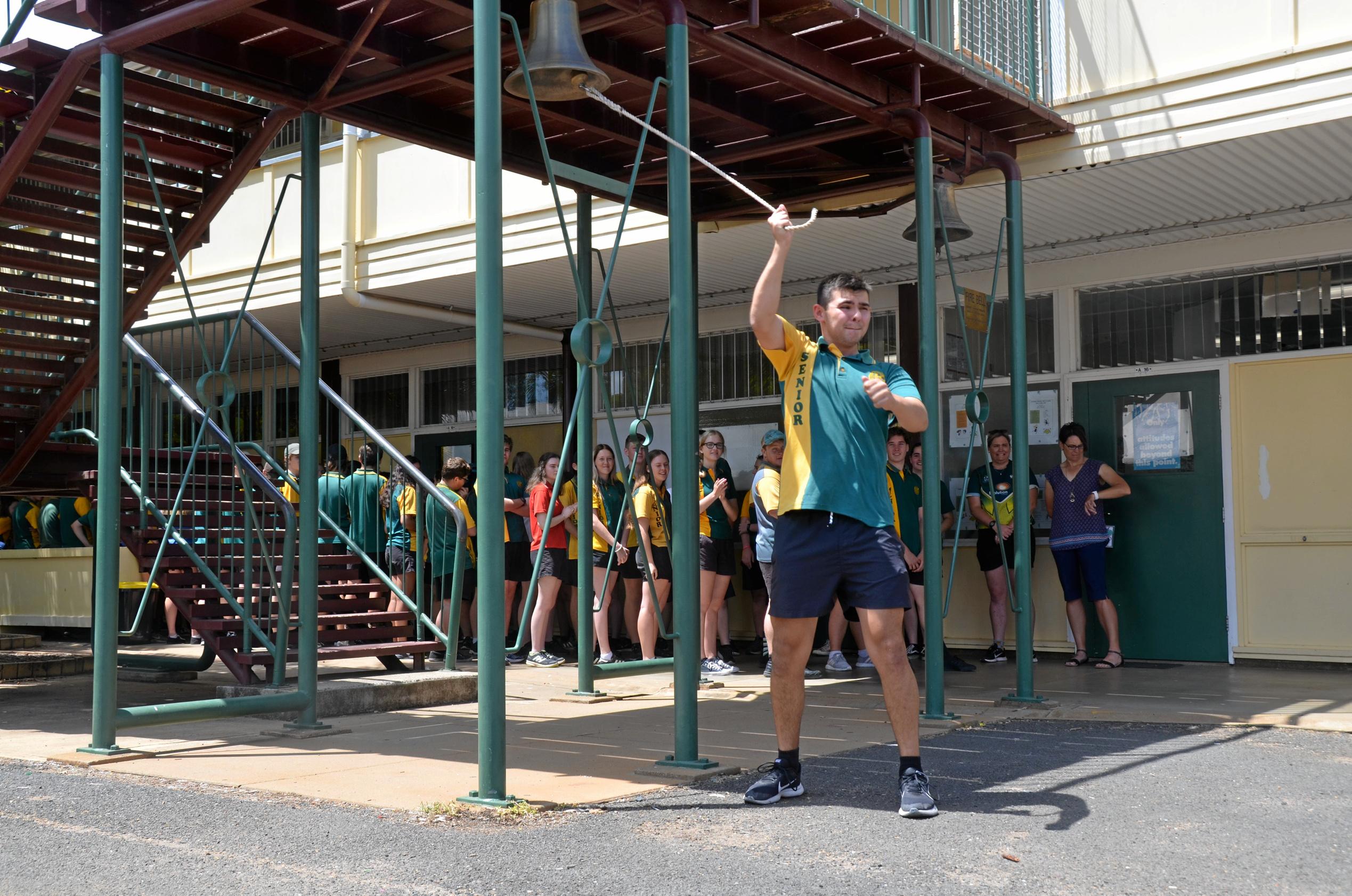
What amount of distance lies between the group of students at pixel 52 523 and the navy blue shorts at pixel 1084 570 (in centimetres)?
888

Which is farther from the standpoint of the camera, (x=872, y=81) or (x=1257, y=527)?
(x=1257, y=527)

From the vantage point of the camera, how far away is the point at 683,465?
5535 mm

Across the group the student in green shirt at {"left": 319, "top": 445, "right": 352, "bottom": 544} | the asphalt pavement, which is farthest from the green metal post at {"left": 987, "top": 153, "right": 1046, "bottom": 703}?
the student in green shirt at {"left": 319, "top": 445, "right": 352, "bottom": 544}

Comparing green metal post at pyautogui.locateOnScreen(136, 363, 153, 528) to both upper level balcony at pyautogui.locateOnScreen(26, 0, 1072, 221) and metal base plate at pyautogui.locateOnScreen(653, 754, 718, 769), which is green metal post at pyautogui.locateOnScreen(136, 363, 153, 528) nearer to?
upper level balcony at pyautogui.locateOnScreen(26, 0, 1072, 221)

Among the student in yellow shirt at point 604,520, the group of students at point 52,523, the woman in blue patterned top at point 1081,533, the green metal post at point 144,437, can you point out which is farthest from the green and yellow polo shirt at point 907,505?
the group of students at point 52,523

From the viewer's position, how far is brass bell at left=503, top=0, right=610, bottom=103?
18.2ft

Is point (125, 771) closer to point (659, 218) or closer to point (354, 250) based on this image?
point (659, 218)

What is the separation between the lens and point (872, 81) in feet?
24.1

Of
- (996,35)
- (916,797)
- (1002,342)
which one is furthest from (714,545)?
(916,797)

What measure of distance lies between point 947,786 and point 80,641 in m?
12.5

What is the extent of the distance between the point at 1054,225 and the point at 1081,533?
2399 mm

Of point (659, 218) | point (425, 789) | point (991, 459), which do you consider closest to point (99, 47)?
point (425, 789)

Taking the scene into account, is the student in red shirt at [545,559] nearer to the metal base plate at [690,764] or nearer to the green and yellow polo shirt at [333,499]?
the green and yellow polo shirt at [333,499]

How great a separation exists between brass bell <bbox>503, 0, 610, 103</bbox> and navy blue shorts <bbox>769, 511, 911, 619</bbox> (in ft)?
6.98
